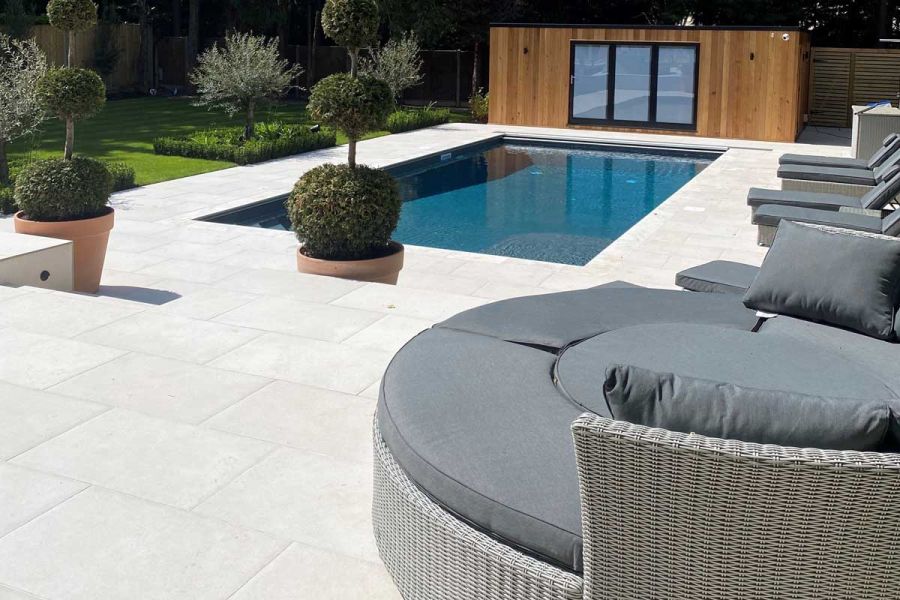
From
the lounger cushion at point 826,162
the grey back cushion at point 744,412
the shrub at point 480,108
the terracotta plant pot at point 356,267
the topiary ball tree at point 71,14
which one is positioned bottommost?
the terracotta plant pot at point 356,267

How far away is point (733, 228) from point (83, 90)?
267 inches

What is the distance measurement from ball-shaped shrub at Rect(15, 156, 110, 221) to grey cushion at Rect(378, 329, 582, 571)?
4629 millimetres

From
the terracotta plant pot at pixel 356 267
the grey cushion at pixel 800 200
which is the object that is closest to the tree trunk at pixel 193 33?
the grey cushion at pixel 800 200

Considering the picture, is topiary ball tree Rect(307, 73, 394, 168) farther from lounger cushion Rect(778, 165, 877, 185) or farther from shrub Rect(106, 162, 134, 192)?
shrub Rect(106, 162, 134, 192)

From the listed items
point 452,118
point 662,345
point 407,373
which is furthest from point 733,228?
point 452,118

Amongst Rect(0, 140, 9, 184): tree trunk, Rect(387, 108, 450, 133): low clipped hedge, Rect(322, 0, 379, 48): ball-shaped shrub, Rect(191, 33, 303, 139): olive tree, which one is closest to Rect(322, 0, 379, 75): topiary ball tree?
Rect(322, 0, 379, 48): ball-shaped shrub

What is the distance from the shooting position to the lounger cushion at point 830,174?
11078mm

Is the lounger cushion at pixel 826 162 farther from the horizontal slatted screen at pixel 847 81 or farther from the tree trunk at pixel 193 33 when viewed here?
the tree trunk at pixel 193 33

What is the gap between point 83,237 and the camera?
778cm

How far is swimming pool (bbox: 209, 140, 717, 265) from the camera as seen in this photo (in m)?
11.6

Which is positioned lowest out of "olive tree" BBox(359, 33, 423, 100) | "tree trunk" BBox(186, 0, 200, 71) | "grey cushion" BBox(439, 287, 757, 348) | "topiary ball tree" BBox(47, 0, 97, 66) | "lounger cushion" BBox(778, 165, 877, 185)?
"grey cushion" BBox(439, 287, 757, 348)

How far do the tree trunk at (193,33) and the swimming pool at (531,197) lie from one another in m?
11.4

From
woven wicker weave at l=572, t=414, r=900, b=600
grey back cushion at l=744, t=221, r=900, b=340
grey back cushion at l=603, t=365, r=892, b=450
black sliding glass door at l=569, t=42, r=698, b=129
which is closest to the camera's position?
woven wicker weave at l=572, t=414, r=900, b=600

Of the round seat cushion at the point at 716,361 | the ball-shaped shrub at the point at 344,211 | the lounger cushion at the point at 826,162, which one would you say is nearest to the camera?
the round seat cushion at the point at 716,361
